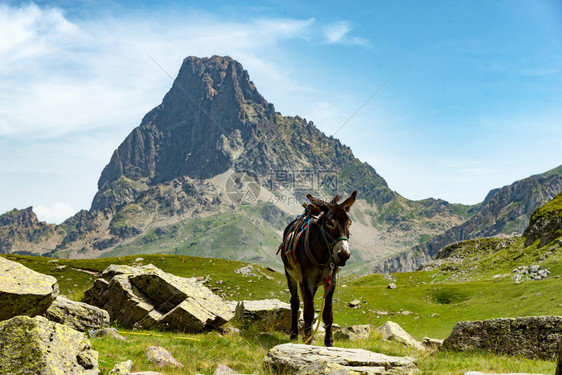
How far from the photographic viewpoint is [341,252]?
40.3ft

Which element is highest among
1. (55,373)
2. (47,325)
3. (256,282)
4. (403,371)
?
(47,325)

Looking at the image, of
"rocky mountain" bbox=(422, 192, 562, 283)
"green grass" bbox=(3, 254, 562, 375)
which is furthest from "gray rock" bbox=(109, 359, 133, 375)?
"rocky mountain" bbox=(422, 192, 562, 283)

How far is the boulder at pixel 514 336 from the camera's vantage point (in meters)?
12.7

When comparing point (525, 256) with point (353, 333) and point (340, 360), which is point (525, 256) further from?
point (340, 360)

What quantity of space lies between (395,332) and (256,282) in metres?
47.9

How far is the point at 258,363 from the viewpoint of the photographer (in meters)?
11.3

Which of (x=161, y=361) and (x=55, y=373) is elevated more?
(x=55, y=373)

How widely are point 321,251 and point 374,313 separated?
4381cm

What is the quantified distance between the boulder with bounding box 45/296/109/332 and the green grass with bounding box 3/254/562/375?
3.99 feet

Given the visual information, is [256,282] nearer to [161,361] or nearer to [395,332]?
[395,332]

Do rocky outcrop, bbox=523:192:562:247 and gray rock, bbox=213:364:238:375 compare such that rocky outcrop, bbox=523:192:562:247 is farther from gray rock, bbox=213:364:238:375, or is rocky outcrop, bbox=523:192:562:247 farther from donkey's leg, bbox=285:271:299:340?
gray rock, bbox=213:364:238:375

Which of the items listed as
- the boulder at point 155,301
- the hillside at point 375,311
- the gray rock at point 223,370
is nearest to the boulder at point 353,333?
the hillside at point 375,311

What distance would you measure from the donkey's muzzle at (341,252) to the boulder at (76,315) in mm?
10190

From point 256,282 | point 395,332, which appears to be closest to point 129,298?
point 395,332
